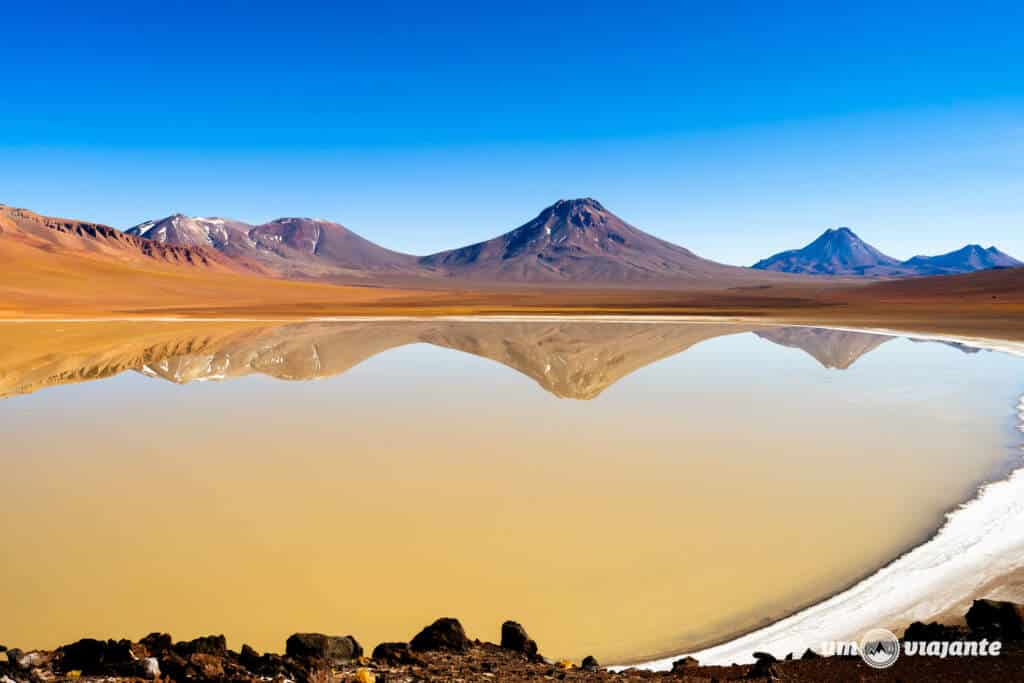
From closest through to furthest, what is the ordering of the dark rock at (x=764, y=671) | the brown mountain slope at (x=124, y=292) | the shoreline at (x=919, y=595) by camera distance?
the dark rock at (x=764, y=671), the shoreline at (x=919, y=595), the brown mountain slope at (x=124, y=292)

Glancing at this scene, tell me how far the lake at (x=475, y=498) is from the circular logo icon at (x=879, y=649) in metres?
0.82

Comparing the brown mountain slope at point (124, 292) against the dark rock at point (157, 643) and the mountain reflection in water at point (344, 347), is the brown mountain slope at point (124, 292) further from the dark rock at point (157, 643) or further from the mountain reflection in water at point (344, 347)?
the dark rock at point (157, 643)

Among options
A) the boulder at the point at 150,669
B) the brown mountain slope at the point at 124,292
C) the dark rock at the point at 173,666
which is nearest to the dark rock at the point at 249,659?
the dark rock at the point at 173,666

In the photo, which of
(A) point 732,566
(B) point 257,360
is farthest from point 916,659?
(B) point 257,360

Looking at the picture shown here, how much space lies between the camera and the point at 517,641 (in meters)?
4.85

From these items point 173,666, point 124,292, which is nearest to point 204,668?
point 173,666

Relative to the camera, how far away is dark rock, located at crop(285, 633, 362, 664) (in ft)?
14.9

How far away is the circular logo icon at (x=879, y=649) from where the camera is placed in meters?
4.37

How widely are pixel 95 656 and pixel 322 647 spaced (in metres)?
1.45

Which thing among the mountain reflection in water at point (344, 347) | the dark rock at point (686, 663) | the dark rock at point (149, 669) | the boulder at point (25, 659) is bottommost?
the dark rock at point (686, 663)

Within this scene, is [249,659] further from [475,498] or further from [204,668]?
[475,498]

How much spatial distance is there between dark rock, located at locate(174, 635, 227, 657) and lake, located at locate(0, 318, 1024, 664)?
80 centimetres

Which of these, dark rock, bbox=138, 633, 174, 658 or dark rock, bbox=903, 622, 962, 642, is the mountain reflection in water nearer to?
dark rock, bbox=903, 622, 962, 642

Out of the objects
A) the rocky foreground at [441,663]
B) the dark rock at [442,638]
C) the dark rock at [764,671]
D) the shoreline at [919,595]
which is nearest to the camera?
the rocky foreground at [441,663]
